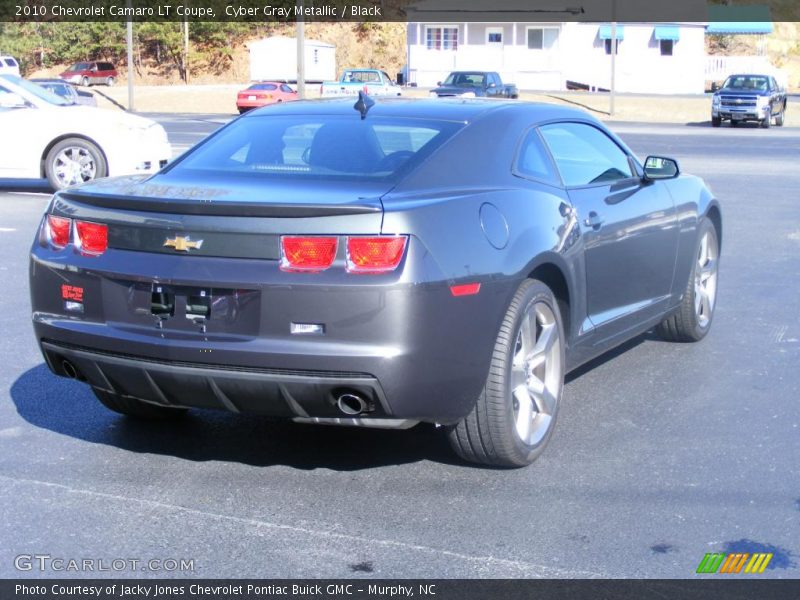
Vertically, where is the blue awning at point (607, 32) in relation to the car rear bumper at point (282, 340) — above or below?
above

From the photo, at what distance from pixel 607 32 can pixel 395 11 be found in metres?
30.2

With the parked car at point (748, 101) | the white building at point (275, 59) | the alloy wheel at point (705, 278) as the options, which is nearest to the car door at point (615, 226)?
the alloy wheel at point (705, 278)

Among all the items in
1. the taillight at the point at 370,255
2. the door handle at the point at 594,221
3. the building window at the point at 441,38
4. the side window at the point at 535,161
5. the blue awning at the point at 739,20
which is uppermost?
the blue awning at the point at 739,20

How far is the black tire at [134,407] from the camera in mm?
5590

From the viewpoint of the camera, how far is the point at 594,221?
5.73 meters

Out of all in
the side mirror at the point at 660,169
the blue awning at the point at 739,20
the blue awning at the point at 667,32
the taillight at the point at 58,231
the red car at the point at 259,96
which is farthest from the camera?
the blue awning at the point at 739,20

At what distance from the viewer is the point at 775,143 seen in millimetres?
29469

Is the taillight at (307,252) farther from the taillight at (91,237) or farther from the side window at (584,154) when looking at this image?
the side window at (584,154)

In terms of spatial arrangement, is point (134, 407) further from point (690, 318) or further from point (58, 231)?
point (690, 318)

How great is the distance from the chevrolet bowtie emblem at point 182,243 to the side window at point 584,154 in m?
2.01

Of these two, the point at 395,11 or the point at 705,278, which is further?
the point at 395,11

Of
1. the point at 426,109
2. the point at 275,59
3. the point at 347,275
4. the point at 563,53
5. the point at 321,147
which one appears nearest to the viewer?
the point at 347,275
